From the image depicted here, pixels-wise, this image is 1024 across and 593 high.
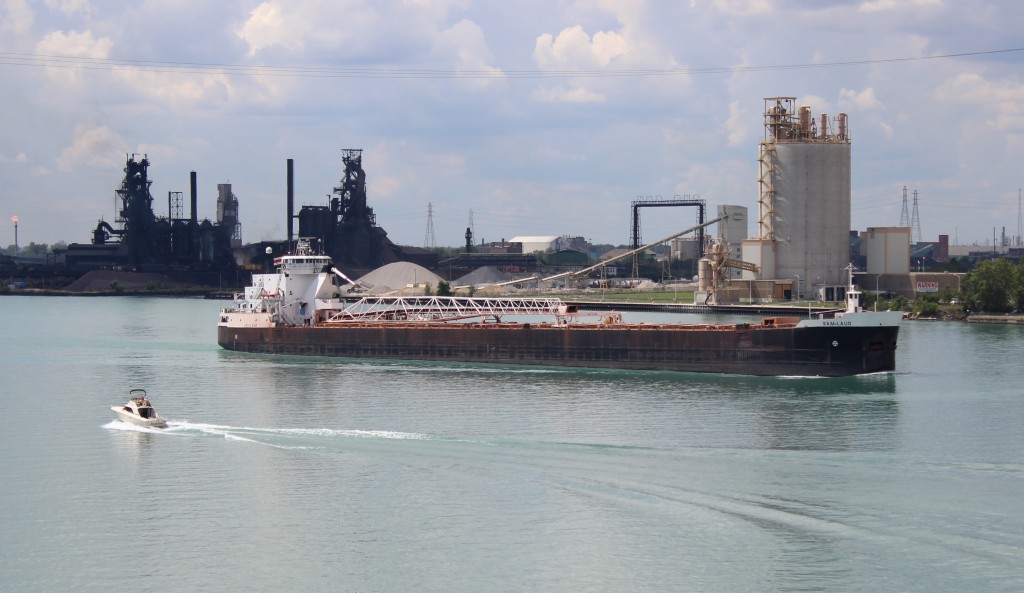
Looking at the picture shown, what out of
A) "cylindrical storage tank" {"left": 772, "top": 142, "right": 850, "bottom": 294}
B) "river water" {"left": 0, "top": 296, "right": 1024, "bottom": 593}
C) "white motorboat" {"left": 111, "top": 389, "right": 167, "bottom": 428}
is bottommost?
"river water" {"left": 0, "top": 296, "right": 1024, "bottom": 593}

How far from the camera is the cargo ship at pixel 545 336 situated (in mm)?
42656

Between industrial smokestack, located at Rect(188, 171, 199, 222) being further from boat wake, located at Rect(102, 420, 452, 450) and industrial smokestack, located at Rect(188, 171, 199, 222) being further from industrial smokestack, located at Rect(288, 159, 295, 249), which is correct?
boat wake, located at Rect(102, 420, 452, 450)

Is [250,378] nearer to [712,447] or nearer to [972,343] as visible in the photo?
[712,447]

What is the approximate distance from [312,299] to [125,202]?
3420 inches

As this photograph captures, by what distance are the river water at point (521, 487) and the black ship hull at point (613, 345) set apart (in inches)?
47.7

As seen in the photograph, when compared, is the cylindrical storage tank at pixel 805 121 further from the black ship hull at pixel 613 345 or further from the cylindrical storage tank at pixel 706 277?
the black ship hull at pixel 613 345

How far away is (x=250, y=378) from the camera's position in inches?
1806

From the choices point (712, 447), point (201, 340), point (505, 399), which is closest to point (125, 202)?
point (201, 340)

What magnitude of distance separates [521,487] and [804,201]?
72.5 m

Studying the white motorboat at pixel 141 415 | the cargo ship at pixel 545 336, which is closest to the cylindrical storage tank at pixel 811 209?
the cargo ship at pixel 545 336

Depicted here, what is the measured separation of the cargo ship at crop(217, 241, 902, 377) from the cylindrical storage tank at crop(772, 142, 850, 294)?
1693 inches

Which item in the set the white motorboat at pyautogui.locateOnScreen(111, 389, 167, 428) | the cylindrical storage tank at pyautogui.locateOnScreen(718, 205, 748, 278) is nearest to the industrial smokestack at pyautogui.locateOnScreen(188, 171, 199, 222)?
the cylindrical storage tank at pyautogui.locateOnScreen(718, 205, 748, 278)

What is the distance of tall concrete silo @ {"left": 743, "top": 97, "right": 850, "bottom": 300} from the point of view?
304 feet

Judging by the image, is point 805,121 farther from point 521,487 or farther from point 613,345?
point 521,487
